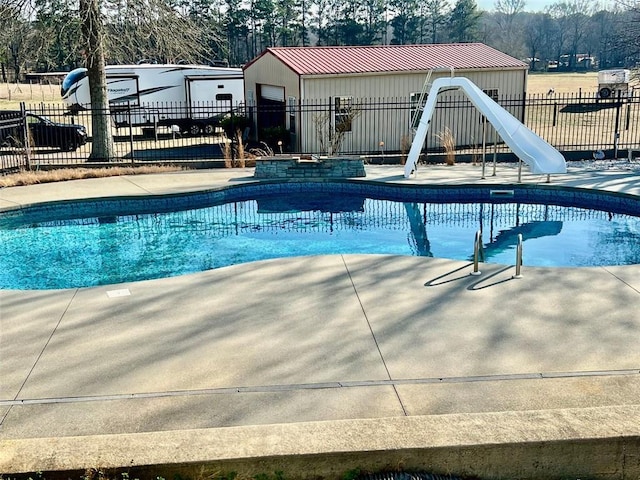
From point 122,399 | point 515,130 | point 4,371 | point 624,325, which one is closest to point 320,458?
point 122,399

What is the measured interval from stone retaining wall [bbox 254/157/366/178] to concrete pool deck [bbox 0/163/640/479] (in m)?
7.30

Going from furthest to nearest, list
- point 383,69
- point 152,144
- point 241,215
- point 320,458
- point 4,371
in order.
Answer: point 152,144
point 383,69
point 241,215
point 4,371
point 320,458

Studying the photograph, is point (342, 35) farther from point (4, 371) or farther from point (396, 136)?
point (4, 371)

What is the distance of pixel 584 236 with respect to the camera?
12281 millimetres

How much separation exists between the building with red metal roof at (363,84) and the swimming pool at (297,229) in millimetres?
5167

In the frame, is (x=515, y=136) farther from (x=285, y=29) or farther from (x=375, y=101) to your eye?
(x=285, y=29)

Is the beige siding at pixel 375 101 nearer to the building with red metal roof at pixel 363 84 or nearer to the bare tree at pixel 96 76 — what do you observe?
the building with red metal roof at pixel 363 84

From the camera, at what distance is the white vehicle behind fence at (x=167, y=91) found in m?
27.4

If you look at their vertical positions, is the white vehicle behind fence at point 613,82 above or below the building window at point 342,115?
above

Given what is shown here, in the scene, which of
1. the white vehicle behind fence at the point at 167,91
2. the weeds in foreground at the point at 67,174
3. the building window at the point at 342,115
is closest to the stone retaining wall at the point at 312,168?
the weeds in foreground at the point at 67,174

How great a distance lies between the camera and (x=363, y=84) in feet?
69.6

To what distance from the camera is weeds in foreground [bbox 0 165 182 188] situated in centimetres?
1562

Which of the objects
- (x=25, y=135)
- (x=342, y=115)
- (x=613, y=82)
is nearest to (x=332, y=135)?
(x=342, y=115)

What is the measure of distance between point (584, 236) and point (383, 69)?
10.7 m
